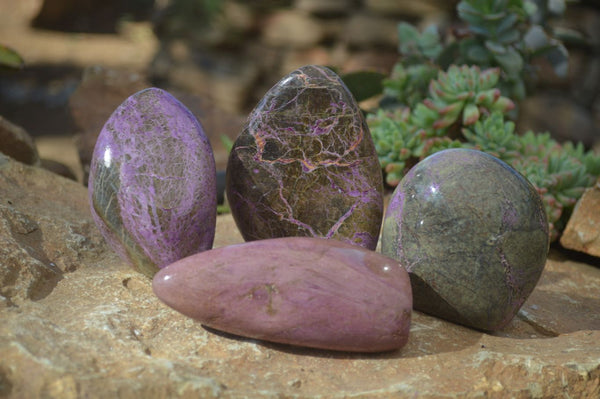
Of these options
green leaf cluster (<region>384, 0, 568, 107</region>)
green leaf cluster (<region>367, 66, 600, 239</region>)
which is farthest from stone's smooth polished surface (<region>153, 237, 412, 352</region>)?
green leaf cluster (<region>384, 0, 568, 107</region>)

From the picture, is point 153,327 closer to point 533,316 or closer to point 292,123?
point 292,123

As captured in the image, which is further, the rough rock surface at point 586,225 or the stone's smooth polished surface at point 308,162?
the rough rock surface at point 586,225

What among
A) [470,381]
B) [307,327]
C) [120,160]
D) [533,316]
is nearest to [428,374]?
[470,381]

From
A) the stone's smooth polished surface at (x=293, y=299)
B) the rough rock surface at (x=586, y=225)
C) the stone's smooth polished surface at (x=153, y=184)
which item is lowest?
the rough rock surface at (x=586, y=225)

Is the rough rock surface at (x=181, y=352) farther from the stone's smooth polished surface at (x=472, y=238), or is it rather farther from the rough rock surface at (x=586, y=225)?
the rough rock surface at (x=586, y=225)

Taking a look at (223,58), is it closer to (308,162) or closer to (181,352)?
(308,162)

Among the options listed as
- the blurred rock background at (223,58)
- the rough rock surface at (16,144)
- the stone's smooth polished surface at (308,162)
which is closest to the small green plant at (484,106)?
the stone's smooth polished surface at (308,162)

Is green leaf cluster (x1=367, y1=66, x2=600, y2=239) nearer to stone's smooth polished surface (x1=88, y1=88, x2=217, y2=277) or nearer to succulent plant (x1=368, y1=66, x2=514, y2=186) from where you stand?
succulent plant (x1=368, y1=66, x2=514, y2=186)
